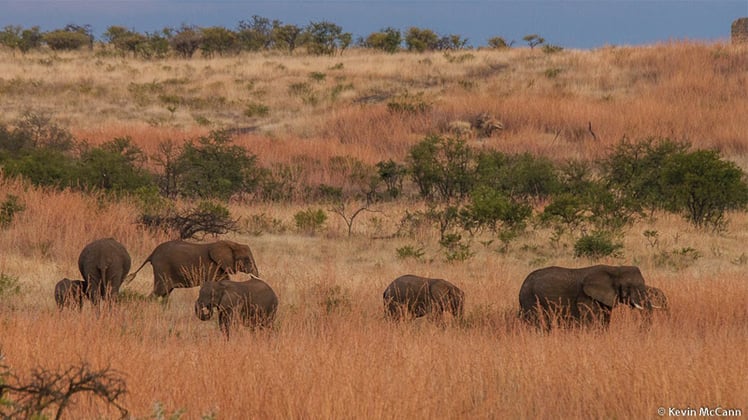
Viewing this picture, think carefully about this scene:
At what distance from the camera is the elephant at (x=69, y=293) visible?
873 cm

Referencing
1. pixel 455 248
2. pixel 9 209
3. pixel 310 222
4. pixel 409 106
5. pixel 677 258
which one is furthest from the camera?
pixel 409 106

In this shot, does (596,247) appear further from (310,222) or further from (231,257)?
(231,257)

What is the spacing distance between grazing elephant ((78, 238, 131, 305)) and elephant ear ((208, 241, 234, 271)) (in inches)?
38.8

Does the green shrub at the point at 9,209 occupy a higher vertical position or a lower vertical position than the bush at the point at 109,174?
lower

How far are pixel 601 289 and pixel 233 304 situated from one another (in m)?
3.47

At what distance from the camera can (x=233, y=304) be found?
7.92 metres

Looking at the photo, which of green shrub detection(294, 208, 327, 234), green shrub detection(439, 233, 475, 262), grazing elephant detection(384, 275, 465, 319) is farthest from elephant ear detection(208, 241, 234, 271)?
green shrub detection(294, 208, 327, 234)

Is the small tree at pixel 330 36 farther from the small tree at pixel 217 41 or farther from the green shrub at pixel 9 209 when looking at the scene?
the green shrub at pixel 9 209

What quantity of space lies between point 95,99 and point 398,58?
15.3m

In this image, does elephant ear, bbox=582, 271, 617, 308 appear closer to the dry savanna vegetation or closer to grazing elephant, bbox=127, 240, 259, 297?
the dry savanna vegetation

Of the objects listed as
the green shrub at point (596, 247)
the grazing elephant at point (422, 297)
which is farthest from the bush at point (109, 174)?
the grazing elephant at point (422, 297)

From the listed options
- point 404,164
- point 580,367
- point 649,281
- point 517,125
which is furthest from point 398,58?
point 580,367

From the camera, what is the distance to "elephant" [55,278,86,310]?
8.73 meters
